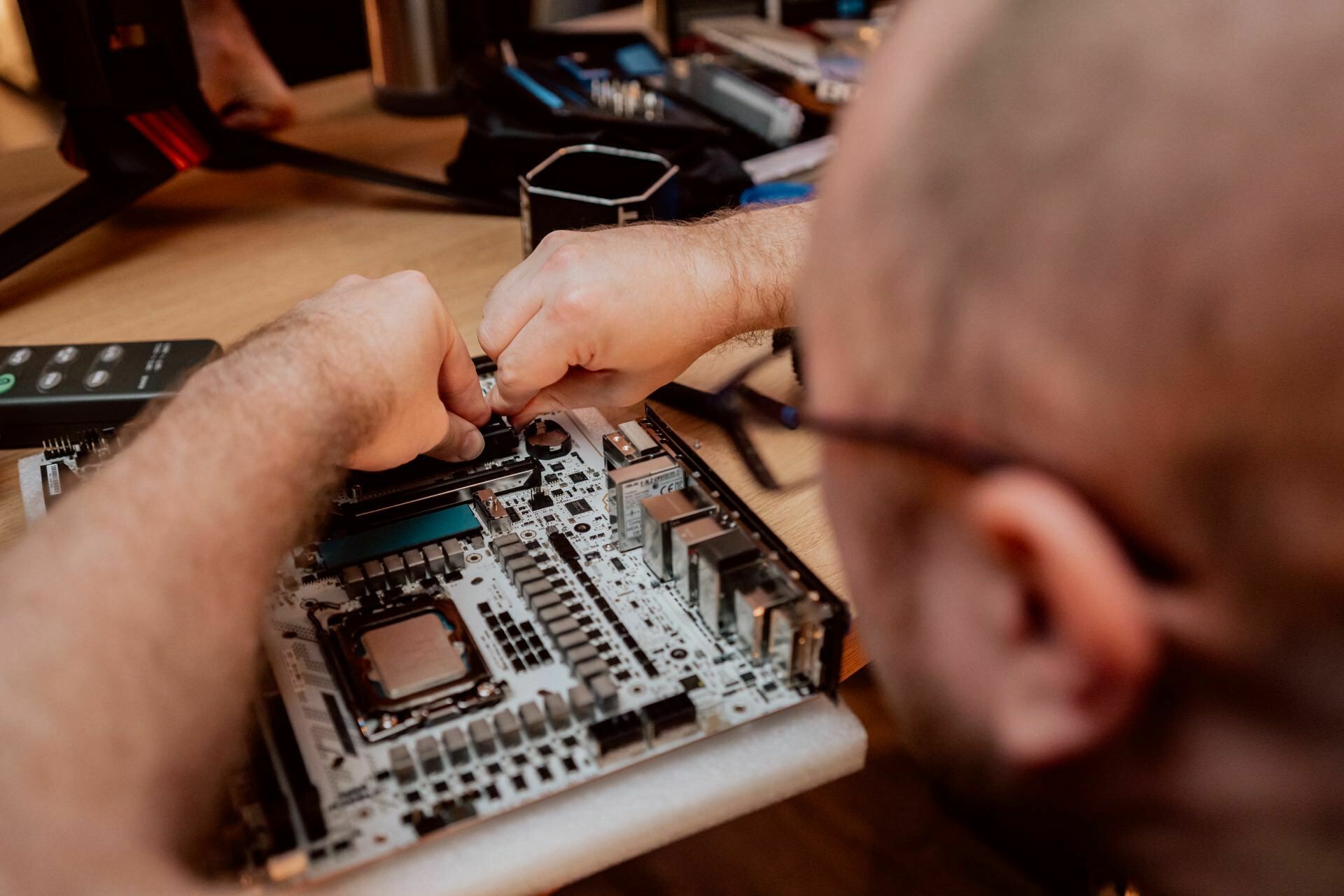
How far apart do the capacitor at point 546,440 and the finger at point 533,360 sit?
0.03 metres

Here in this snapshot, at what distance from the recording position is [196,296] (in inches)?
45.5

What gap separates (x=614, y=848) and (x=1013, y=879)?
1281 mm

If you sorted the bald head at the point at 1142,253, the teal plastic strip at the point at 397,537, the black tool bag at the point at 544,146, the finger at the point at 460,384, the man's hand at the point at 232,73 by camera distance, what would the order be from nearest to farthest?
the bald head at the point at 1142,253
the teal plastic strip at the point at 397,537
the finger at the point at 460,384
the black tool bag at the point at 544,146
the man's hand at the point at 232,73

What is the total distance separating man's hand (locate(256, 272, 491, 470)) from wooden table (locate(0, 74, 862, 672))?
218 millimetres

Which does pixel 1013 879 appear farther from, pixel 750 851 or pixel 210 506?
pixel 210 506

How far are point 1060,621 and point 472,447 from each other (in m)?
0.53

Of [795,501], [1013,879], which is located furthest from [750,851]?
[795,501]

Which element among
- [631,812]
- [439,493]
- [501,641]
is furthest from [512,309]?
[631,812]

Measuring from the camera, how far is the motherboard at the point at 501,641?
1.91 ft

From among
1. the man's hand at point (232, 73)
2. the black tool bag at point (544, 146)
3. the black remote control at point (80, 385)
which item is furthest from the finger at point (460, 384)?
the man's hand at point (232, 73)

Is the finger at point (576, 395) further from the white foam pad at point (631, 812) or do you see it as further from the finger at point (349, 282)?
the white foam pad at point (631, 812)

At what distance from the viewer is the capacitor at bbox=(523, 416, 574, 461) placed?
32.9 inches

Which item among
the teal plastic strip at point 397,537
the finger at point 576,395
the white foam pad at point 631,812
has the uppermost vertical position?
the finger at point 576,395

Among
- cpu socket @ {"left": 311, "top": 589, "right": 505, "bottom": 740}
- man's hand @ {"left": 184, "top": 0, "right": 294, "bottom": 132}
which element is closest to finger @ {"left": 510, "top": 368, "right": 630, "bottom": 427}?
cpu socket @ {"left": 311, "top": 589, "right": 505, "bottom": 740}
